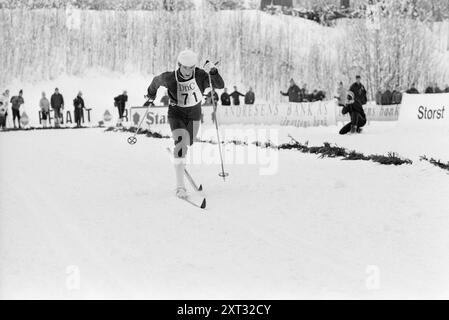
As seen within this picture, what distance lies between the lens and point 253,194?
8.50 m

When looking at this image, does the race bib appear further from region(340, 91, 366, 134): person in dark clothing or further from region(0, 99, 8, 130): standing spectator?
region(0, 99, 8, 130): standing spectator

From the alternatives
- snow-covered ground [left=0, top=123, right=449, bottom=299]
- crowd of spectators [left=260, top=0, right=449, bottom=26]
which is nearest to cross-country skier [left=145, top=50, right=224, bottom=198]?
snow-covered ground [left=0, top=123, right=449, bottom=299]

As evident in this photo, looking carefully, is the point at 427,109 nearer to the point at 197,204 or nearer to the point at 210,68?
the point at 210,68

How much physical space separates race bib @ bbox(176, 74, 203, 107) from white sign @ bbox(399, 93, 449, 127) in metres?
11.7

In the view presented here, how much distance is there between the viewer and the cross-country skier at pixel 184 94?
8516 millimetres

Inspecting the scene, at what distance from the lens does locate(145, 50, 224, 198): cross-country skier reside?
8.52 meters

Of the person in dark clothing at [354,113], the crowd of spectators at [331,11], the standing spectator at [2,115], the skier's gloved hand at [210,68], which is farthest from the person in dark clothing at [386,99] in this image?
the skier's gloved hand at [210,68]

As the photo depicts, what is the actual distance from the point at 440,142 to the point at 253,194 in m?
6.82

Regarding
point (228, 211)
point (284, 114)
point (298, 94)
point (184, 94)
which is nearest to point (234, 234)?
point (228, 211)

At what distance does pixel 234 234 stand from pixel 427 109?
1436 cm

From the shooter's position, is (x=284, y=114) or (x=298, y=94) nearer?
(x=284, y=114)

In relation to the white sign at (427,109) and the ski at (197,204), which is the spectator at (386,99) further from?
the ski at (197,204)

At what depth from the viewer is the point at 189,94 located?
8.84 m
